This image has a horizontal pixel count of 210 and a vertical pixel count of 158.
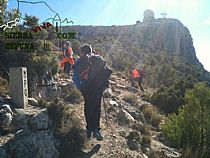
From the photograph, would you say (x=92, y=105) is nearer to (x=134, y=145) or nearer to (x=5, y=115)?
(x=134, y=145)

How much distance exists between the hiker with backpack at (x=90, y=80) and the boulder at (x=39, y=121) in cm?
100

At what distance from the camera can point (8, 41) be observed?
40.8 ft

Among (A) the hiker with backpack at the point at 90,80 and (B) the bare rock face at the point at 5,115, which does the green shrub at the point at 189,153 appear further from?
(B) the bare rock face at the point at 5,115

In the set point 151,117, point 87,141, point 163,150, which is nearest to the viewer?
point 87,141

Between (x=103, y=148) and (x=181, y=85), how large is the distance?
13.3 meters

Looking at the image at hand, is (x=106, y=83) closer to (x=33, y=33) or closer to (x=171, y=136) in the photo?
(x=171, y=136)

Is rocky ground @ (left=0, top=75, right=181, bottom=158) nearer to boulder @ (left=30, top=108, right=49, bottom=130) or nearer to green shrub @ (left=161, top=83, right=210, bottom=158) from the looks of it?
boulder @ (left=30, top=108, right=49, bottom=130)

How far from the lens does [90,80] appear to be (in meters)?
8.77

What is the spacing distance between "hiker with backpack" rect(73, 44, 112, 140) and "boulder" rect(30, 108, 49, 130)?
100cm

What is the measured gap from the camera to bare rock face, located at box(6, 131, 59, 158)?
7.69 metres

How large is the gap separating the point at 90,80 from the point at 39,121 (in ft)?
5.10

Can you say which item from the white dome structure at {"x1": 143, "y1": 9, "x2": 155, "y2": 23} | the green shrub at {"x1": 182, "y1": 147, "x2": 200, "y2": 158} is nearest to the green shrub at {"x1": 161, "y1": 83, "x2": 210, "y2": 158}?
the green shrub at {"x1": 182, "y1": 147, "x2": 200, "y2": 158}

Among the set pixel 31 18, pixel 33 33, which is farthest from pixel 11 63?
pixel 31 18

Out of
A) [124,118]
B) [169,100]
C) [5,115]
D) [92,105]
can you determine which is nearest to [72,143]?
[92,105]
